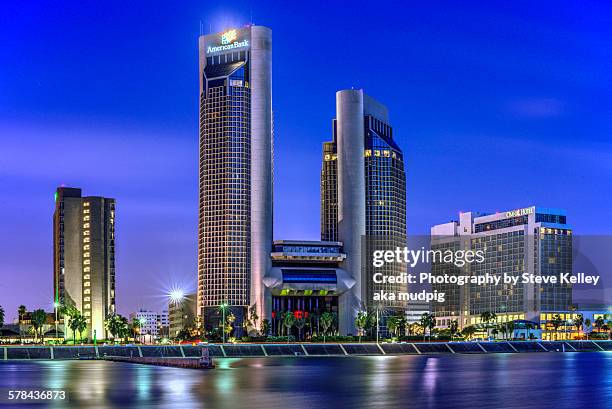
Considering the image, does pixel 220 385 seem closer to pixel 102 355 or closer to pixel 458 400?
pixel 458 400

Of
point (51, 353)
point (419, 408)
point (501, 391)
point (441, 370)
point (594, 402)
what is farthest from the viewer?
point (51, 353)

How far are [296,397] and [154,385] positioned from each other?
2018cm

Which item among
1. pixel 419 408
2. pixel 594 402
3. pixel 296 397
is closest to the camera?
pixel 419 408

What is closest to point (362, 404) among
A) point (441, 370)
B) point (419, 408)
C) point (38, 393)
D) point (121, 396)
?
point (419, 408)

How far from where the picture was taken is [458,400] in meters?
72.8

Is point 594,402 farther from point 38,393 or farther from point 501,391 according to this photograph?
point 38,393

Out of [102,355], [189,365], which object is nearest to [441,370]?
[189,365]

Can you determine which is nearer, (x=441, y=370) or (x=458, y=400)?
(x=458, y=400)

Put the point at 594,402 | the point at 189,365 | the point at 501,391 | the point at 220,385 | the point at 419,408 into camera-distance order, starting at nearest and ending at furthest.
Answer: the point at 419,408, the point at 594,402, the point at 501,391, the point at 220,385, the point at 189,365

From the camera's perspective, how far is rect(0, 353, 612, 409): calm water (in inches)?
2781

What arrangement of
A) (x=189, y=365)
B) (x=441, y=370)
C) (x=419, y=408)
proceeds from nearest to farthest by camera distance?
(x=419, y=408), (x=441, y=370), (x=189, y=365)

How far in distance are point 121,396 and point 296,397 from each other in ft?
45.9

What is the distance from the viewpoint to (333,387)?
88.1 m

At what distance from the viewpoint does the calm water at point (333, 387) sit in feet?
232
